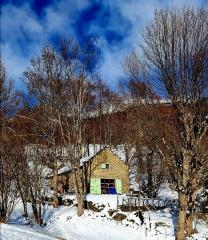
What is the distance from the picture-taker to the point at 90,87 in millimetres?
27125

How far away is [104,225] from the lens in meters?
Result: 23.4

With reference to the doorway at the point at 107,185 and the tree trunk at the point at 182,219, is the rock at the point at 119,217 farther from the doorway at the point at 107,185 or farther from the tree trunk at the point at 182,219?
the doorway at the point at 107,185

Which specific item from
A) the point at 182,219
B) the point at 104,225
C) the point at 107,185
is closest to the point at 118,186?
the point at 107,185

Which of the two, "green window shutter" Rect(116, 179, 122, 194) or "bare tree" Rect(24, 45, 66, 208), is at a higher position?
"bare tree" Rect(24, 45, 66, 208)

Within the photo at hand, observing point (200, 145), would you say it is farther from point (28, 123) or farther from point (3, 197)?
point (28, 123)

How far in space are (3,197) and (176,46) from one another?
1082cm

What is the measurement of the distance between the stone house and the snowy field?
8.92 meters

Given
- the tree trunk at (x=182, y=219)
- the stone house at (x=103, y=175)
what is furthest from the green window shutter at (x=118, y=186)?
the tree trunk at (x=182, y=219)

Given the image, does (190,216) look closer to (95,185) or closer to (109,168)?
(95,185)

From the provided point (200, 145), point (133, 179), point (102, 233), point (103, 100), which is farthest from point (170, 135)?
point (103, 100)

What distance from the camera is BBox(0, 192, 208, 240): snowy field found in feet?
68.2

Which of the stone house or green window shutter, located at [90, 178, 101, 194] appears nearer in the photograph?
green window shutter, located at [90, 178, 101, 194]

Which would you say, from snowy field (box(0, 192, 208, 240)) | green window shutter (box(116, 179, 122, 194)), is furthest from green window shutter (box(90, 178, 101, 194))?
snowy field (box(0, 192, 208, 240))

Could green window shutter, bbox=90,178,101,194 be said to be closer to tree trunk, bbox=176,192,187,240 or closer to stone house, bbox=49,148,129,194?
stone house, bbox=49,148,129,194
